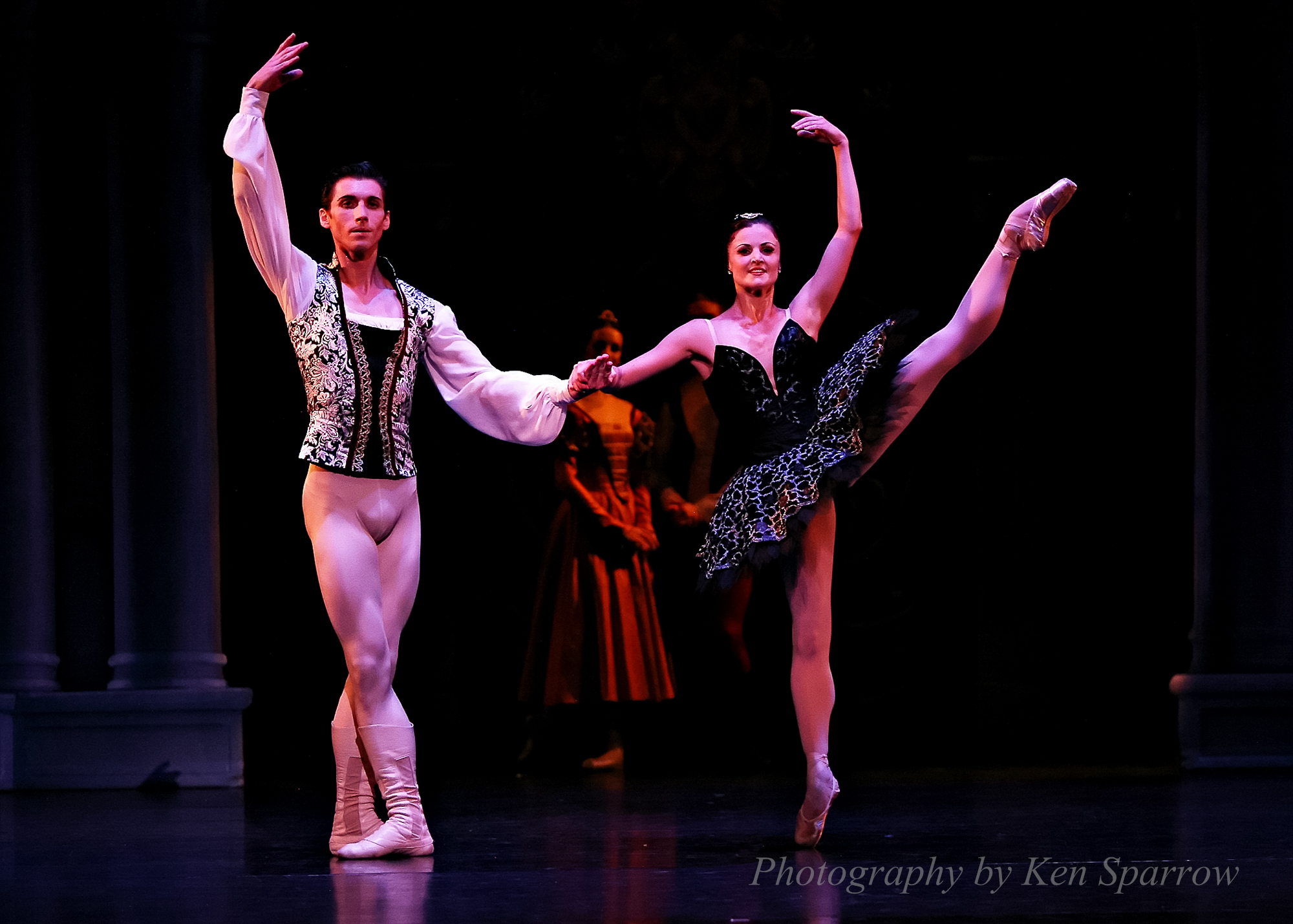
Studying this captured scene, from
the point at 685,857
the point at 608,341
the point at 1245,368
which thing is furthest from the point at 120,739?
the point at 1245,368

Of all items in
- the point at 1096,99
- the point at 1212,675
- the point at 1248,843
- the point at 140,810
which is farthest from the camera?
the point at 1096,99

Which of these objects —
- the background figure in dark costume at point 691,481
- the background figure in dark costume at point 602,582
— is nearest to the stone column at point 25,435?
the background figure in dark costume at point 602,582

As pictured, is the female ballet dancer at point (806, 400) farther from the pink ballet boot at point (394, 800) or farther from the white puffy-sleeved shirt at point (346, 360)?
the pink ballet boot at point (394, 800)

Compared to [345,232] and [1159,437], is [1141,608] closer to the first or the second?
[1159,437]

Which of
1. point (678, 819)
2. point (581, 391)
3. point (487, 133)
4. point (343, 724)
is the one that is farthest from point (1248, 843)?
point (487, 133)

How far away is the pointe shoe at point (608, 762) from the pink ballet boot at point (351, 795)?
2377mm

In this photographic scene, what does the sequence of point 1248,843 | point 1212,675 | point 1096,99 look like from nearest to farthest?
point 1248,843
point 1212,675
point 1096,99

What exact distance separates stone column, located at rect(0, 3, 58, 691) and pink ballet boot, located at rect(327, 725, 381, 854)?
2.60 m

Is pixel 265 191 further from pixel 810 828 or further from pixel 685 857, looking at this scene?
pixel 810 828

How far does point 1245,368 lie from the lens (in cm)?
612

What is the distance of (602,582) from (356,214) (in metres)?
2.81

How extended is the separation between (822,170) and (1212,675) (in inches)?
107

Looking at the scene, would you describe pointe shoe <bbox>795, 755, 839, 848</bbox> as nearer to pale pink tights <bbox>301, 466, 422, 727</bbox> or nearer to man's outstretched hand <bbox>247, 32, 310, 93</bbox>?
pale pink tights <bbox>301, 466, 422, 727</bbox>

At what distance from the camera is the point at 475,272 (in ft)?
A: 23.2
